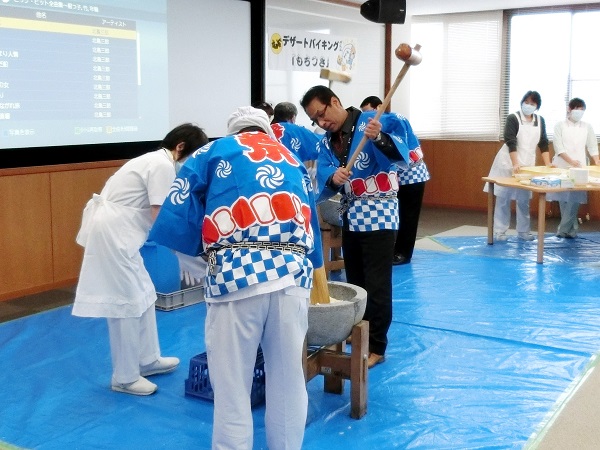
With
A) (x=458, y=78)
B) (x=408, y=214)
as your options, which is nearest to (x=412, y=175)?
(x=408, y=214)

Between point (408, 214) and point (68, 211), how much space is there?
2512 millimetres

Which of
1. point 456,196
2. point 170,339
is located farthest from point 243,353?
point 456,196

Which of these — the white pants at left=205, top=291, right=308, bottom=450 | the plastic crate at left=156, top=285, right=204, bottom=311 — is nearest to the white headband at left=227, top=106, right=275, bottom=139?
the white pants at left=205, top=291, right=308, bottom=450

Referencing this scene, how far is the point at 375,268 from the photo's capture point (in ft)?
10.3

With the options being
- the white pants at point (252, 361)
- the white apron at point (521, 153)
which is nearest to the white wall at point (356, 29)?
the white apron at point (521, 153)

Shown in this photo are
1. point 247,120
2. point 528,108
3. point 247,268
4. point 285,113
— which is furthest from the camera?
point 528,108

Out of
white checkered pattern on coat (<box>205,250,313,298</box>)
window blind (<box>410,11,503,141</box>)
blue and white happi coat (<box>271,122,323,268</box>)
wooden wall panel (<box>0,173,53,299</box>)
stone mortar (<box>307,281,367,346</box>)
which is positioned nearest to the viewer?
white checkered pattern on coat (<box>205,250,313,298</box>)

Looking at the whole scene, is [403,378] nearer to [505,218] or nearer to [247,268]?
[247,268]

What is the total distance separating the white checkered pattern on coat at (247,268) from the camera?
200 centimetres

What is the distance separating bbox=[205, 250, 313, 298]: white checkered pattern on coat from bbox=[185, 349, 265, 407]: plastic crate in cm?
90

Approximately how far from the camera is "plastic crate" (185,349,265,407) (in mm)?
2859

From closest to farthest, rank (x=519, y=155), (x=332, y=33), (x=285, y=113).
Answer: (x=285, y=113), (x=519, y=155), (x=332, y=33)

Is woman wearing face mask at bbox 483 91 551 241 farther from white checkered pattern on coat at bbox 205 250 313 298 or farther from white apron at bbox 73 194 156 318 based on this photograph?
white checkered pattern on coat at bbox 205 250 313 298

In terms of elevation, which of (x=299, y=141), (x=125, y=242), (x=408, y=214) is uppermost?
(x=299, y=141)
